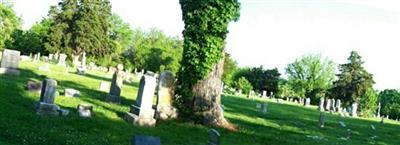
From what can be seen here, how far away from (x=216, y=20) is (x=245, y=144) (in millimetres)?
4786

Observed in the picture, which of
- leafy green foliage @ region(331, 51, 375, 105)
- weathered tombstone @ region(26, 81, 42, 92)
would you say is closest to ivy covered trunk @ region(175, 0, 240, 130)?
weathered tombstone @ region(26, 81, 42, 92)

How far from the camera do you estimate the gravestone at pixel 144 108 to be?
16.3m

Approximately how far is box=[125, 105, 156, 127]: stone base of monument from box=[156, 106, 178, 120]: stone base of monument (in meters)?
1.15

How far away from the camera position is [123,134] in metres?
14.0

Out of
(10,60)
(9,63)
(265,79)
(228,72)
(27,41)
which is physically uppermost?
(27,41)

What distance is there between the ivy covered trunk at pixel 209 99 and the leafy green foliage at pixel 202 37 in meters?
0.20

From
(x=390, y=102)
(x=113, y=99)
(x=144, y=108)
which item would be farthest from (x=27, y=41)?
(x=144, y=108)

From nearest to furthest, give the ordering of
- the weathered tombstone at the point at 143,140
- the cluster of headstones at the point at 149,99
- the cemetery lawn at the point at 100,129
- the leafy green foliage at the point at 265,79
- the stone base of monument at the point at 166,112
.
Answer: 1. the weathered tombstone at the point at 143,140
2. the cemetery lawn at the point at 100,129
3. the cluster of headstones at the point at 149,99
4. the stone base of monument at the point at 166,112
5. the leafy green foliage at the point at 265,79

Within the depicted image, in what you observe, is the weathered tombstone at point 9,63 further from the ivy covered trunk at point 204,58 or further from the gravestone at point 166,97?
the ivy covered trunk at point 204,58

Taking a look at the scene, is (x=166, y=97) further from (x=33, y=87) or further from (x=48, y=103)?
(x=48, y=103)

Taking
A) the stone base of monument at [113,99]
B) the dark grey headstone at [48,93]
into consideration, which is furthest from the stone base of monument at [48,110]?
the stone base of monument at [113,99]

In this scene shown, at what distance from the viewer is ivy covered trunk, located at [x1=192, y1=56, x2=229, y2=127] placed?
719 inches

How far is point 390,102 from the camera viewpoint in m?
92.2

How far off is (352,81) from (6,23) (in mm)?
53533
